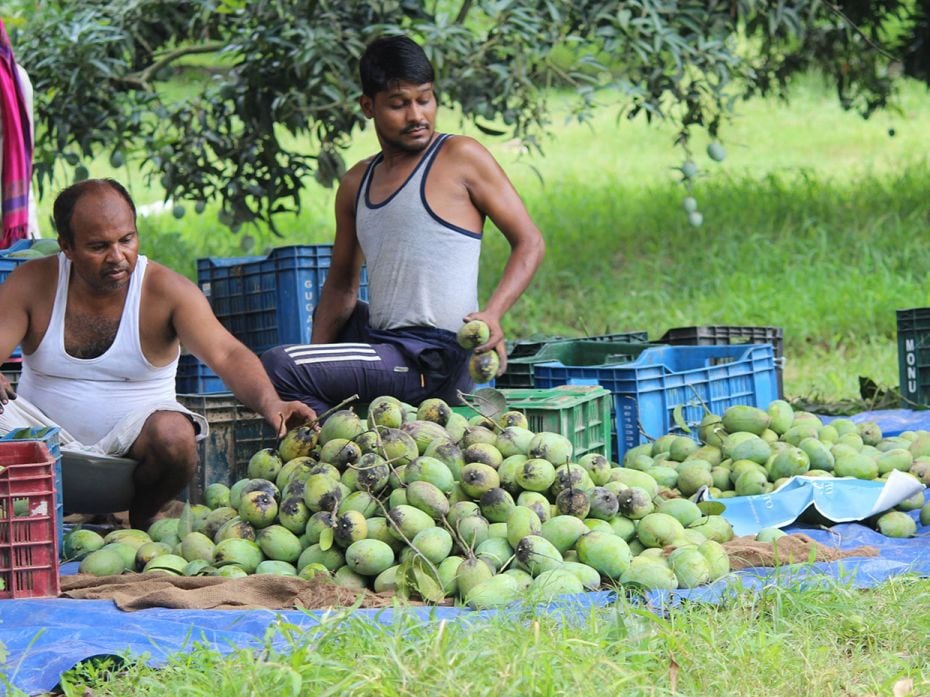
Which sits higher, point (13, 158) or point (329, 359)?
point (13, 158)

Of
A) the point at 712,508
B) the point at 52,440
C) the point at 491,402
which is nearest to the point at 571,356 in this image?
the point at 491,402

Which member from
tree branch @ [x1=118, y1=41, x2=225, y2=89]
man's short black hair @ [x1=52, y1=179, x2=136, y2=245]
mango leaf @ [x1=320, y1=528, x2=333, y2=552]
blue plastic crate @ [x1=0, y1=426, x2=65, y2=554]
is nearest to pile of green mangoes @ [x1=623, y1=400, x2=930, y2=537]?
mango leaf @ [x1=320, y1=528, x2=333, y2=552]

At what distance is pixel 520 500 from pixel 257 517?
68 cm

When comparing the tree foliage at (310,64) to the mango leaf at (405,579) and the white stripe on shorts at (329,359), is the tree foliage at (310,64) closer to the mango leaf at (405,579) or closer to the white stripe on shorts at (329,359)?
the white stripe on shorts at (329,359)

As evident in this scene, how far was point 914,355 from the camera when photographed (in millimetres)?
5480

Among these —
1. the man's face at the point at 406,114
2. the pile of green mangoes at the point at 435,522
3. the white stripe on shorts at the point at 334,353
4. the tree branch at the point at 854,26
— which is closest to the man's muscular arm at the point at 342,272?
the man's face at the point at 406,114

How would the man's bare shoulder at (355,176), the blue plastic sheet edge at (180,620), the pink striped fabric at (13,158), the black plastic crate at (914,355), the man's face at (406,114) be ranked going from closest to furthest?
the blue plastic sheet edge at (180,620)
the man's face at (406,114)
the man's bare shoulder at (355,176)
the pink striped fabric at (13,158)
the black plastic crate at (914,355)

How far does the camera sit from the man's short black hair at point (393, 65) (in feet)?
14.1

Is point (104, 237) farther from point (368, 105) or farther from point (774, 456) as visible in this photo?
point (774, 456)

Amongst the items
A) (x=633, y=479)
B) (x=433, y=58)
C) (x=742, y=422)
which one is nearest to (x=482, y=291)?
(x=433, y=58)

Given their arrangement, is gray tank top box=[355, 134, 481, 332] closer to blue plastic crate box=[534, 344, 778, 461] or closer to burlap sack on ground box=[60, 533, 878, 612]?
blue plastic crate box=[534, 344, 778, 461]

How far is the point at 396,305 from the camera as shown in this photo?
14.5ft

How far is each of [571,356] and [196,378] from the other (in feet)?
4.91

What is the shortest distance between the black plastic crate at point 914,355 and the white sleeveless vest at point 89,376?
3.17m
